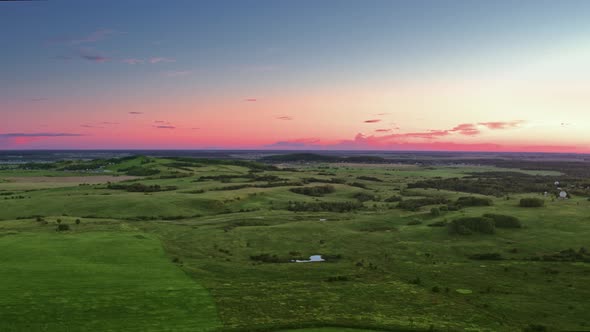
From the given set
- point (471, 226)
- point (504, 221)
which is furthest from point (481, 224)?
point (504, 221)

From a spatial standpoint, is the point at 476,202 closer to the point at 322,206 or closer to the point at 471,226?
the point at 471,226

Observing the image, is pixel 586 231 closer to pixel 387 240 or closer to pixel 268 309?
pixel 387 240

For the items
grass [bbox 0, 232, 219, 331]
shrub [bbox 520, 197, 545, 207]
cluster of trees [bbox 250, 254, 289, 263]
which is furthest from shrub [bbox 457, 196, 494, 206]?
grass [bbox 0, 232, 219, 331]

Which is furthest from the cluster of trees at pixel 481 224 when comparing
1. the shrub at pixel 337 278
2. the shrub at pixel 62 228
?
the shrub at pixel 62 228

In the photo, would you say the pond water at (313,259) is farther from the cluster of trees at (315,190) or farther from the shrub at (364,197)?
the cluster of trees at (315,190)

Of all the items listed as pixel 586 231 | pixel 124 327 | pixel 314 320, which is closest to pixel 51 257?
pixel 124 327

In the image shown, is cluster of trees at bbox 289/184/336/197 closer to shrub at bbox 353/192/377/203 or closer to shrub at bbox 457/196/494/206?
shrub at bbox 353/192/377/203
